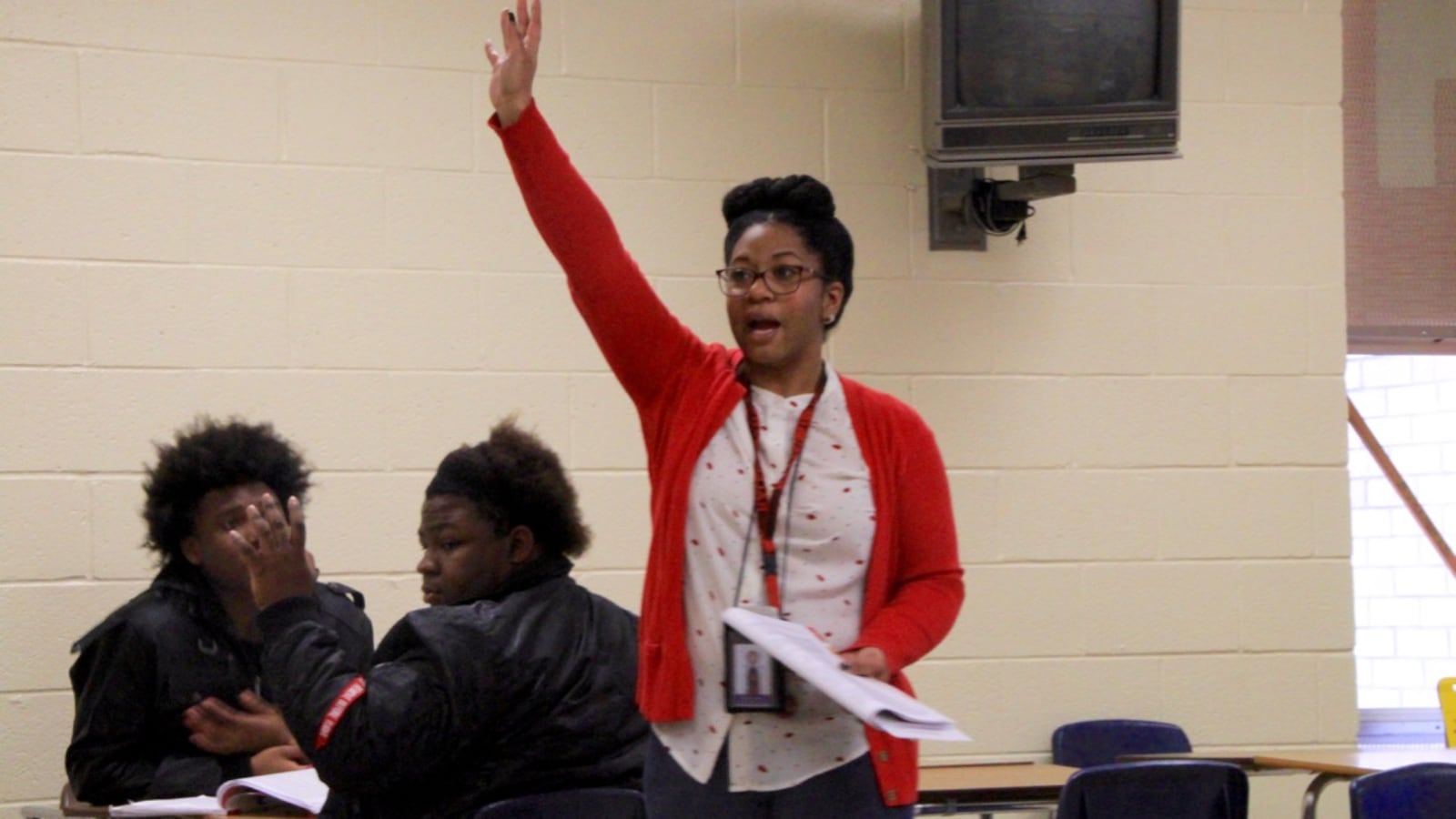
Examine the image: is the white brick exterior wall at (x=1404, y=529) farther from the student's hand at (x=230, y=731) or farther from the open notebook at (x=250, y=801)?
the open notebook at (x=250, y=801)

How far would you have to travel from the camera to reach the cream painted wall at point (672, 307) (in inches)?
145

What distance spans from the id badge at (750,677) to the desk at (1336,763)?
2.03 metres

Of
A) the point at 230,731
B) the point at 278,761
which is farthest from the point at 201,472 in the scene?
the point at 278,761

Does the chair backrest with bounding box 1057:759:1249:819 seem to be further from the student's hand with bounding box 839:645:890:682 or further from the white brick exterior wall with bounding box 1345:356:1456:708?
the white brick exterior wall with bounding box 1345:356:1456:708

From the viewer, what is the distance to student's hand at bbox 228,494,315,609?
6.76ft

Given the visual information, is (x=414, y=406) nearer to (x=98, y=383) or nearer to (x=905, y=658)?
(x=98, y=383)

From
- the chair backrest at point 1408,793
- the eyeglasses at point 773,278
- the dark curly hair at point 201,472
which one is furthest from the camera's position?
the dark curly hair at point 201,472

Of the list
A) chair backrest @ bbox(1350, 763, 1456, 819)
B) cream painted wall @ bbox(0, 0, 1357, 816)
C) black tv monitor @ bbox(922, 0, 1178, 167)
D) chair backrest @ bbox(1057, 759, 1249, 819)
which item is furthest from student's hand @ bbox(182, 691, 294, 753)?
black tv monitor @ bbox(922, 0, 1178, 167)

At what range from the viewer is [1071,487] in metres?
4.23

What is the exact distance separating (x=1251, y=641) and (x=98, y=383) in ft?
9.75

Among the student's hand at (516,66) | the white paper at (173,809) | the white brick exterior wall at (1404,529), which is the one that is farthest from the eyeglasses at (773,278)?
the white brick exterior wall at (1404,529)

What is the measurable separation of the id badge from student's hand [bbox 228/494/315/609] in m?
0.66

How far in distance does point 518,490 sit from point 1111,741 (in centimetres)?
217

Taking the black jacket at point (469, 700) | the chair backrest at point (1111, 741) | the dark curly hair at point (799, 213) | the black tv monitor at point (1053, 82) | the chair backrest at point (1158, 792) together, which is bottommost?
the chair backrest at point (1111, 741)
